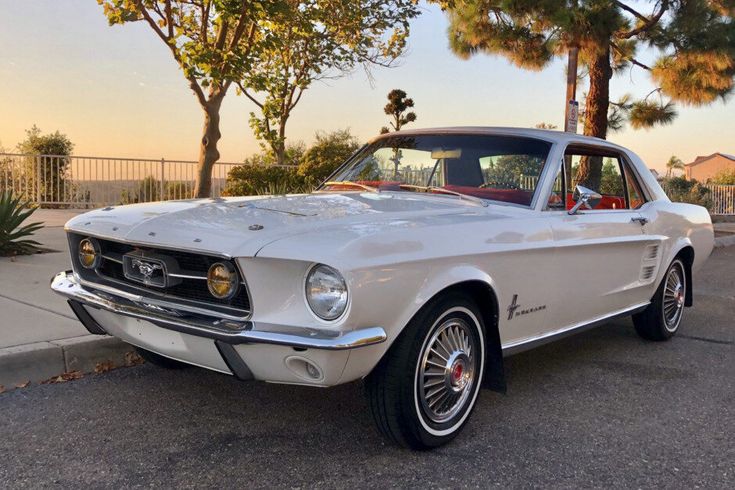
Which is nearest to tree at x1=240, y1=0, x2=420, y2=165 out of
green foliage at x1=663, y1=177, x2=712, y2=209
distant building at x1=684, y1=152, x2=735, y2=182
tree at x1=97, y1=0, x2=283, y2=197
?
tree at x1=97, y1=0, x2=283, y2=197

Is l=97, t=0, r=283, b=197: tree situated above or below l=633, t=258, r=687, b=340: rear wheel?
above

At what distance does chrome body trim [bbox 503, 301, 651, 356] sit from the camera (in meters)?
A: 3.61

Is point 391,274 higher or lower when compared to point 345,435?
higher

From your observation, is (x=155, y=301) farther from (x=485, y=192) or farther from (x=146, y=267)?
(x=485, y=192)

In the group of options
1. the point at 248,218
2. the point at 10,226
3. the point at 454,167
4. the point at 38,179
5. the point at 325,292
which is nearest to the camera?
the point at 325,292

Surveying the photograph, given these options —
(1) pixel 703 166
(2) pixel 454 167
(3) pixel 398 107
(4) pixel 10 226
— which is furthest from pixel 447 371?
(1) pixel 703 166

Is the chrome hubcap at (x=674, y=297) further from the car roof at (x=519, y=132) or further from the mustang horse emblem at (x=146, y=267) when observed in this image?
the mustang horse emblem at (x=146, y=267)

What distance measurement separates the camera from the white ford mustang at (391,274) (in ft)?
8.84

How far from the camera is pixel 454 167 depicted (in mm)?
4359

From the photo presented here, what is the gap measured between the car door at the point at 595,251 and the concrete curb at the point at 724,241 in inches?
417

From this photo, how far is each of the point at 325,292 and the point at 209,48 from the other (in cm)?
768

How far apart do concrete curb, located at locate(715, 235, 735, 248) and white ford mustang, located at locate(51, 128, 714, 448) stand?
11077 mm

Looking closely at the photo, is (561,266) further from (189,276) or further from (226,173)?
(226,173)

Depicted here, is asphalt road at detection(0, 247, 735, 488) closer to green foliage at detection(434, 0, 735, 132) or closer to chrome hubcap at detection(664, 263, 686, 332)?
chrome hubcap at detection(664, 263, 686, 332)
